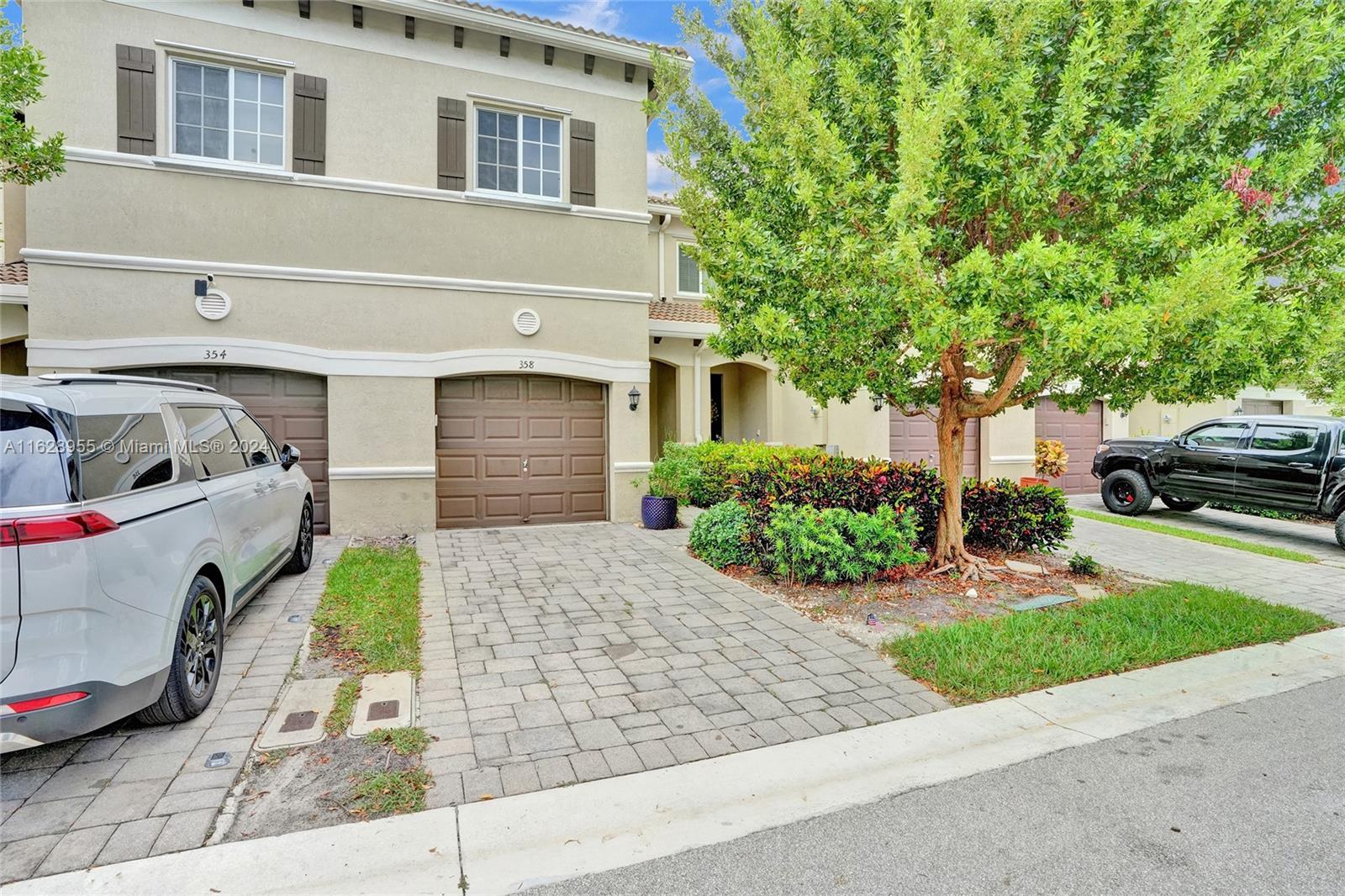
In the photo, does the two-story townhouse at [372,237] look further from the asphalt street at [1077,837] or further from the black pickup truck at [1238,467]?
the black pickup truck at [1238,467]

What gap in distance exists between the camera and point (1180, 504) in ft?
40.6

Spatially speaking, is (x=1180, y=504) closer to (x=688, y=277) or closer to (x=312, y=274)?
(x=688, y=277)

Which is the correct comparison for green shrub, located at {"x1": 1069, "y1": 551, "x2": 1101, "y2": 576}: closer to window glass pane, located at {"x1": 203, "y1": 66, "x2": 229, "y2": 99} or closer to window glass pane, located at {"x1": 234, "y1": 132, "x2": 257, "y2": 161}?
→ window glass pane, located at {"x1": 234, "y1": 132, "x2": 257, "y2": 161}

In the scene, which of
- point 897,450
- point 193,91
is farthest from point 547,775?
point 897,450

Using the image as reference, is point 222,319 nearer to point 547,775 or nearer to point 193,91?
point 193,91

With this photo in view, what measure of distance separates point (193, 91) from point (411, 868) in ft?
32.6

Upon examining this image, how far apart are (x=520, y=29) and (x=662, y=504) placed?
23.4ft

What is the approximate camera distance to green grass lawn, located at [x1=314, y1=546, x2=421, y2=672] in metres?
4.56

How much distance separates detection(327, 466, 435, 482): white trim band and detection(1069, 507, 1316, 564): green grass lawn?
11113mm

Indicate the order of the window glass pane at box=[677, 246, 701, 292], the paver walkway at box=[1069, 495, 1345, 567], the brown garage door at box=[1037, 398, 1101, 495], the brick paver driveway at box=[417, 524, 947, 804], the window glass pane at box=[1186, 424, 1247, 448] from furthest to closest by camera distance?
the brown garage door at box=[1037, 398, 1101, 495] → the window glass pane at box=[677, 246, 701, 292] → the window glass pane at box=[1186, 424, 1247, 448] → the paver walkway at box=[1069, 495, 1345, 567] → the brick paver driveway at box=[417, 524, 947, 804]

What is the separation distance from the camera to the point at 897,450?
567 inches

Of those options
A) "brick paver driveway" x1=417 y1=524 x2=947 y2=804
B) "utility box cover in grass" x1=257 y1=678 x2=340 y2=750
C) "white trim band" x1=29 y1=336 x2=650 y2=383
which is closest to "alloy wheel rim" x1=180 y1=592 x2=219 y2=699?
"utility box cover in grass" x1=257 y1=678 x2=340 y2=750

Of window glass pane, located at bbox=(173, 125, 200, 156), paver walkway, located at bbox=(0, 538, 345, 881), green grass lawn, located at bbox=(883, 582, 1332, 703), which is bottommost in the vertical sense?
paver walkway, located at bbox=(0, 538, 345, 881)

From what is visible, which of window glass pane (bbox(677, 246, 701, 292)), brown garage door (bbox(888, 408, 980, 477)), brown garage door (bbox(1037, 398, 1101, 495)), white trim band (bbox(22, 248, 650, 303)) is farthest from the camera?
brown garage door (bbox(1037, 398, 1101, 495))
